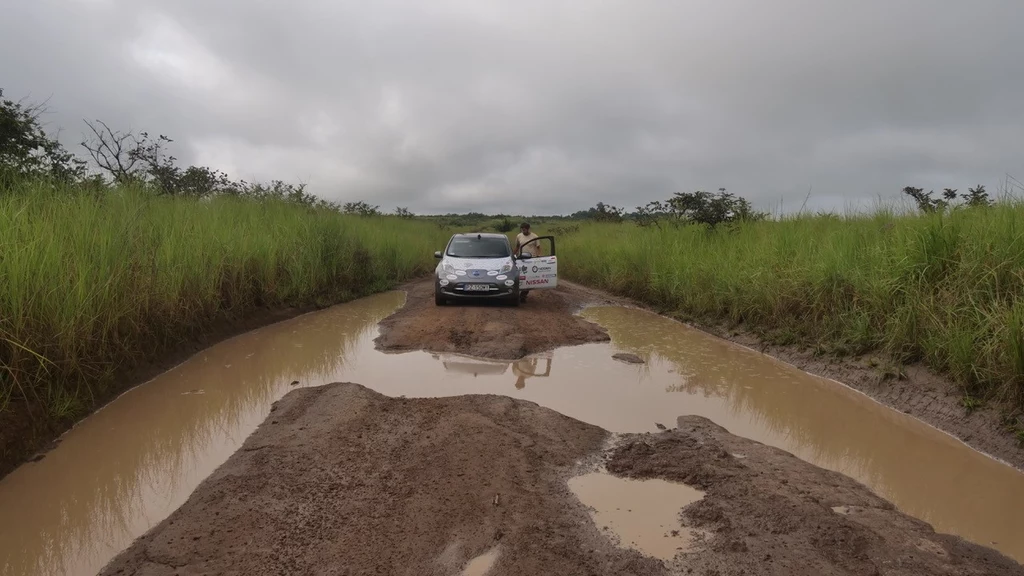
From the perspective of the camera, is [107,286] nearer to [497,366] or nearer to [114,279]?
[114,279]

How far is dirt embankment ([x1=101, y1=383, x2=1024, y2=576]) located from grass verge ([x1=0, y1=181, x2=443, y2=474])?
1.73 meters

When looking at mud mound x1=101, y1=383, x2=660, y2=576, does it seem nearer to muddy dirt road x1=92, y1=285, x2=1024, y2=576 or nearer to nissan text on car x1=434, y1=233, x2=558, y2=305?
muddy dirt road x1=92, y1=285, x2=1024, y2=576

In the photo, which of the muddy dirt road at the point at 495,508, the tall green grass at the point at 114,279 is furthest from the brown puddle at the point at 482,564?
the tall green grass at the point at 114,279

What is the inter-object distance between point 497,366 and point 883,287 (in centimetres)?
463

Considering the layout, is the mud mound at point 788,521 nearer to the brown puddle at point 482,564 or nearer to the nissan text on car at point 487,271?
the brown puddle at point 482,564

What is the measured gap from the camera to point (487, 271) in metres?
10.6

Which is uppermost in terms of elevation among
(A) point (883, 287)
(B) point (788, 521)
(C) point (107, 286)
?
(C) point (107, 286)

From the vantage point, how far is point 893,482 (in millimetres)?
3859

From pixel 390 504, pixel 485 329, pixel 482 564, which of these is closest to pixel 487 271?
pixel 485 329

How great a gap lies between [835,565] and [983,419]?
320cm

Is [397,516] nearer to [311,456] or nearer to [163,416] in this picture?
[311,456]

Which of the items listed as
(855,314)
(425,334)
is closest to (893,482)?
(855,314)

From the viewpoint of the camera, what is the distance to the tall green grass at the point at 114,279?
4160mm

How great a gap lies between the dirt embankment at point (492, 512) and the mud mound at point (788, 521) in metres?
0.01
